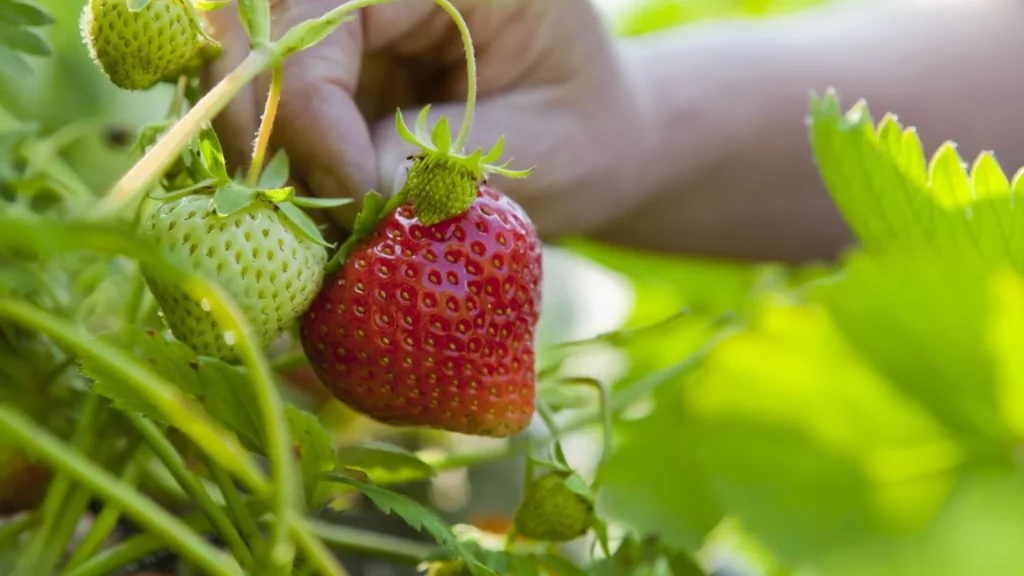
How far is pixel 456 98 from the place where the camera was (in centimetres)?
62

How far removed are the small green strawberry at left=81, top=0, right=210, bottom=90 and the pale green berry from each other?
0.17 feet

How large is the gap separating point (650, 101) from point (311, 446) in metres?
0.63

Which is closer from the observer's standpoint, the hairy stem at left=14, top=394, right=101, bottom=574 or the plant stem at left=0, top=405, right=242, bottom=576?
the plant stem at left=0, top=405, right=242, bottom=576

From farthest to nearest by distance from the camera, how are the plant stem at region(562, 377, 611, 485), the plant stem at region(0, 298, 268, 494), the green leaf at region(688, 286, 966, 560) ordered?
Result: the plant stem at region(562, 377, 611, 485)
the green leaf at region(688, 286, 966, 560)
the plant stem at region(0, 298, 268, 494)

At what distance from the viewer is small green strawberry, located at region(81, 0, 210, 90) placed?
1.13ft

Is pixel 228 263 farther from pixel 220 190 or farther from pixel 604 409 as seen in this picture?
pixel 604 409

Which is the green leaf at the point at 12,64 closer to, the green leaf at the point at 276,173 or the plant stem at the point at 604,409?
the green leaf at the point at 276,173

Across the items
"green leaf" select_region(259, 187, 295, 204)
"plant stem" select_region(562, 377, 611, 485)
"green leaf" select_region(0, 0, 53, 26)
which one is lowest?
"plant stem" select_region(562, 377, 611, 485)

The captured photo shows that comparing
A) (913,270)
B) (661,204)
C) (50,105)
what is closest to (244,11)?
(913,270)

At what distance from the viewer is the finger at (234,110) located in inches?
17.4

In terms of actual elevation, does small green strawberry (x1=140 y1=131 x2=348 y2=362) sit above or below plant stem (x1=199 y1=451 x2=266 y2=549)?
above

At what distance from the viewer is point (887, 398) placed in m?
0.32

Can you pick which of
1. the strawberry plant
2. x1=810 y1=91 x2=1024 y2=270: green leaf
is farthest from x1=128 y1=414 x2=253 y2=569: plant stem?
x1=810 y1=91 x2=1024 y2=270: green leaf

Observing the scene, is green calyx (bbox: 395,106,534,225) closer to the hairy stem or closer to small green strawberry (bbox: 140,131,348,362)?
small green strawberry (bbox: 140,131,348,362)
